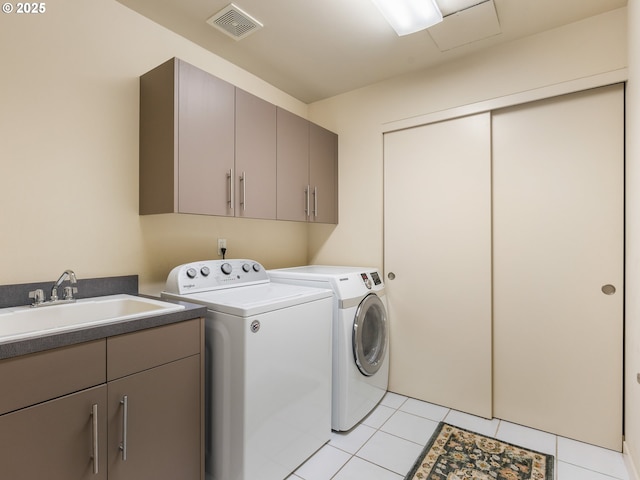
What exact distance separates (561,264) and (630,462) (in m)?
1.07

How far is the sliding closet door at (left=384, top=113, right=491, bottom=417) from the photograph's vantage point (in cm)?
235

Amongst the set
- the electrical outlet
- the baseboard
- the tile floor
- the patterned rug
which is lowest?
the tile floor

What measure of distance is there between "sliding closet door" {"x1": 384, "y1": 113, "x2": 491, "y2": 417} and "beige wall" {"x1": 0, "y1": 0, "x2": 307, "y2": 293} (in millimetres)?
1585

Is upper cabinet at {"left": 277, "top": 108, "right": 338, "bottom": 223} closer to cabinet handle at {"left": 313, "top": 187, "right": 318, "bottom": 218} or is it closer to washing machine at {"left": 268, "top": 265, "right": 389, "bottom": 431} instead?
cabinet handle at {"left": 313, "top": 187, "right": 318, "bottom": 218}

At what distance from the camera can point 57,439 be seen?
110 cm

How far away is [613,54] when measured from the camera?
1.94 meters

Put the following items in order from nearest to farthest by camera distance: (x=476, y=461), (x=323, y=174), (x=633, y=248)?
(x=633, y=248)
(x=476, y=461)
(x=323, y=174)

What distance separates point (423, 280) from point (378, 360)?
68cm

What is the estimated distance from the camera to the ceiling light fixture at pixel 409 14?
1.81 metres

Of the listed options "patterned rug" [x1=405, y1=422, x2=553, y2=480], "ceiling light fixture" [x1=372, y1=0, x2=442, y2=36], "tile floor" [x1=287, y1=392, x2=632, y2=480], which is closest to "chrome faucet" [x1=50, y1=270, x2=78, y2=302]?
"tile floor" [x1=287, y1=392, x2=632, y2=480]

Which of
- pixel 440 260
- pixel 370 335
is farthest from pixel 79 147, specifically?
pixel 440 260

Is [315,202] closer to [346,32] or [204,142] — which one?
[204,142]

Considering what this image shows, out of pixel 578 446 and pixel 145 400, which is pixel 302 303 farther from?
pixel 578 446

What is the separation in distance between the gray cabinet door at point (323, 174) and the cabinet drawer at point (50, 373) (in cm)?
178
